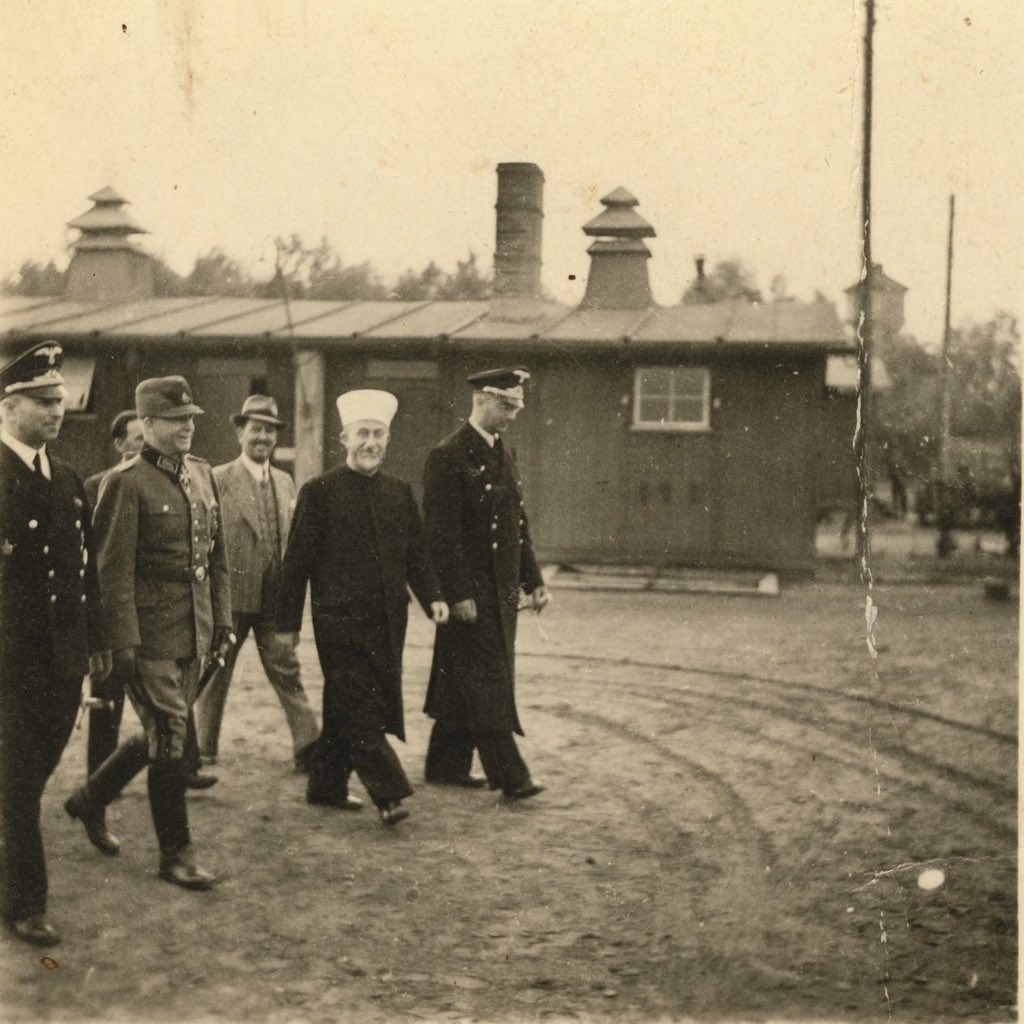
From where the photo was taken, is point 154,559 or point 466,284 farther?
point 466,284

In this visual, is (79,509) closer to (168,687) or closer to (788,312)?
(168,687)

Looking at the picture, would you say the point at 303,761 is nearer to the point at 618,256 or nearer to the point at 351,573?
the point at 351,573

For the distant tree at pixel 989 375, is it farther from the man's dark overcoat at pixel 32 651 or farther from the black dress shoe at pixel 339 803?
the man's dark overcoat at pixel 32 651

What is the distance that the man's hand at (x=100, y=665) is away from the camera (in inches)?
163

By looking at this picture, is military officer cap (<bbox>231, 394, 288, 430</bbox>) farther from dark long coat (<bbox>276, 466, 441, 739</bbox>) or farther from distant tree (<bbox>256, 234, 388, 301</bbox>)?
dark long coat (<bbox>276, 466, 441, 739</bbox>)

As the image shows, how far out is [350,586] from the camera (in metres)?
5.15

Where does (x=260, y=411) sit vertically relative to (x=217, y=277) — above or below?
below

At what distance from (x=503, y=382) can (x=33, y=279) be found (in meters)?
1.97

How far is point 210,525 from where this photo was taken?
4605mm

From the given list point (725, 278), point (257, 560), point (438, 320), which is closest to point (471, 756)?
point (257, 560)

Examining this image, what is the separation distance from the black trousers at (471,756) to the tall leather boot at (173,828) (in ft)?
4.61

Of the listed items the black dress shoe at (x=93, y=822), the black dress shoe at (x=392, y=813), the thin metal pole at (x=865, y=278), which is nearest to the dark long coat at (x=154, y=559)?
the black dress shoe at (x=93, y=822)

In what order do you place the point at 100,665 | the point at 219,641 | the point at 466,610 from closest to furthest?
the point at 100,665, the point at 219,641, the point at 466,610

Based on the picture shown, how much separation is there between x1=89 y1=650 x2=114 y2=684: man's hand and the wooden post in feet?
18.2
